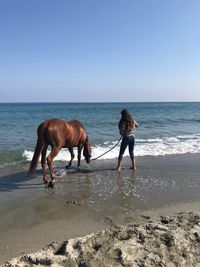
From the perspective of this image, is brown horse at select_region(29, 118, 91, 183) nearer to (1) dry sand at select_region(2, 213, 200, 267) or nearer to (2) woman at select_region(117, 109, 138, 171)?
(2) woman at select_region(117, 109, 138, 171)

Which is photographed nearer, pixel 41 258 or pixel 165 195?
pixel 41 258

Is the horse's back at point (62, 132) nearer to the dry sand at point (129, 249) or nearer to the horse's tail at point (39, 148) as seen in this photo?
the horse's tail at point (39, 148)

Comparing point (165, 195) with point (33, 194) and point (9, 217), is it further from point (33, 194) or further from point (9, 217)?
point (9, 217)

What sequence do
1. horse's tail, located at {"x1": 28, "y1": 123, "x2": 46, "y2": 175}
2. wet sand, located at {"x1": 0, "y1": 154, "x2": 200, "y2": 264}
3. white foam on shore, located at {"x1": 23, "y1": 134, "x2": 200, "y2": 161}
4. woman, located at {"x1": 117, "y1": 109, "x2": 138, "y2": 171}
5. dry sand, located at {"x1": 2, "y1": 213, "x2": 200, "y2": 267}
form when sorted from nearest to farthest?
dry sand, located at {"x1": 2, "y1": 213, "x2": 200, "y2": 267}, wet sand, located at {"x1": 0, "y1": 154, "x2": 200, "y2": 264}, horse's tail, located at {"x1": 28, "y1": 123, "x2": 46, "y2": 175}, woman, located at {"x1": 117, "y1": 109, "x2": 138, "y2": 171}, white foam on shore, located at {"x1": 23, "y1": 134, "x2": 200, "y2": 161}

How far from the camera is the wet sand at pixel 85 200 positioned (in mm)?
5176

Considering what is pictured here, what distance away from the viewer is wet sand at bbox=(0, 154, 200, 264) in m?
5.18

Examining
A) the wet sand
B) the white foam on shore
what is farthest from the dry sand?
the white foam on shore

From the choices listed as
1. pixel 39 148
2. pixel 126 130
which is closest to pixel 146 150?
pixel 126 130

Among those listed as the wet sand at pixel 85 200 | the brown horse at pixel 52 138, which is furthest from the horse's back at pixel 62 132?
the wet sand at pixel 85 200

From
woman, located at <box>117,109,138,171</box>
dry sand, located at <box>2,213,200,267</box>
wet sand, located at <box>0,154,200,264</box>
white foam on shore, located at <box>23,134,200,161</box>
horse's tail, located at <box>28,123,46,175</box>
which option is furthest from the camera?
white foam on shore, located at <box>23,134,200,161</box>

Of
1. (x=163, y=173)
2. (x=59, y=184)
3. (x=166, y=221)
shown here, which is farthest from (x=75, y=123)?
(x=166, y=221)

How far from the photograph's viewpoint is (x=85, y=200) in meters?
6.89

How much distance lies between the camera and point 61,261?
3.89 meters

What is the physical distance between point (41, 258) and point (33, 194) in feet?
11.2
